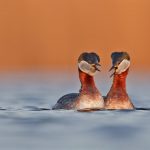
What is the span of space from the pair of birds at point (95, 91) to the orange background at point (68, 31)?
1252 cm

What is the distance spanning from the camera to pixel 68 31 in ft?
99.8

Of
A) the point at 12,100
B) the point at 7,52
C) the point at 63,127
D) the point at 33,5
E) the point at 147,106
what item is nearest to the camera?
the point at 63,127

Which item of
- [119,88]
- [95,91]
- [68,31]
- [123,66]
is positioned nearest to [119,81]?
[119,88]

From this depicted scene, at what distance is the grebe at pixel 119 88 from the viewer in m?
13.4

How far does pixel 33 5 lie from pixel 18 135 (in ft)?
68.8

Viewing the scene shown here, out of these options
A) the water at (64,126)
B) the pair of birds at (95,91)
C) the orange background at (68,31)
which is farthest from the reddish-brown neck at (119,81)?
the orange background at (68,31)

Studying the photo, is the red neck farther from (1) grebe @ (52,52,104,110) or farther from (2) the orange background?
(2) the orange background

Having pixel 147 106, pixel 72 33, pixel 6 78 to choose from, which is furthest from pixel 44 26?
pixel 147 106

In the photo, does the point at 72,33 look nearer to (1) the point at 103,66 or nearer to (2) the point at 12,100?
(1) the point at 103,66

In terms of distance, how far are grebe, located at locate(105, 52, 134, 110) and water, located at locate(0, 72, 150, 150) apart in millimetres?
158

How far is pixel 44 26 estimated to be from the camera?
30188mm

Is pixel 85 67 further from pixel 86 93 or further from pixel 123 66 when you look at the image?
pixel 123 66

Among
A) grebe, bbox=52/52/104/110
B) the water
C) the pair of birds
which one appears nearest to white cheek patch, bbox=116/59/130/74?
the pair of birds

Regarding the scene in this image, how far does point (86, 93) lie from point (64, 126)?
1507 mm
